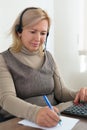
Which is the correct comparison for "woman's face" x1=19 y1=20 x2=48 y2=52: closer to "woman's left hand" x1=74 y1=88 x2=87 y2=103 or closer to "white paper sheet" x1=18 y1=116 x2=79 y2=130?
"woman's left hand" x1=74 y1=88 x2=87 y2=103

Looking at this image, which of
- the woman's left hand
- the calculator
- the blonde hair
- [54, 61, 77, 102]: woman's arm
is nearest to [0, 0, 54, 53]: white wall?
the blonde hair

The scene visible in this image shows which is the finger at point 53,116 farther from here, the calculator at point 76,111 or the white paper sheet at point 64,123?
the calculator at point 76,111

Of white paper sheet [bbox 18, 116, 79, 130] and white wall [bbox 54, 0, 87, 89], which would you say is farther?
white wall [bbox 54, 0, 87, 89]

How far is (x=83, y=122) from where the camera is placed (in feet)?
3.39

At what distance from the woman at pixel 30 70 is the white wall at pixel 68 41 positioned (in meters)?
1.17

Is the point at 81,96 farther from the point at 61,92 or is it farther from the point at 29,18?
the point at 29,18

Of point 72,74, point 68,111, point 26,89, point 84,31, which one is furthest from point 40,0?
point 68,111

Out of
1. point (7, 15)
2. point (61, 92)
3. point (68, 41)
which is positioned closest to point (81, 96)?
point (61, 92)

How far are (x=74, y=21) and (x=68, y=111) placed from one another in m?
1.72

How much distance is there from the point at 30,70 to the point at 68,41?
54.7 inches

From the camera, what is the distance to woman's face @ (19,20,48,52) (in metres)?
1.39

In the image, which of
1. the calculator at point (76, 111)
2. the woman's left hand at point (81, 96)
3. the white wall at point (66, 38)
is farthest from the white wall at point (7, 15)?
the calculator at point (76, 111)

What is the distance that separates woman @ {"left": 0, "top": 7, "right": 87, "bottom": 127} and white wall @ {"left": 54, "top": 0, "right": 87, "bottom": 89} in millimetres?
1166

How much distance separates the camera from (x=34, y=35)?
1.41 meters
